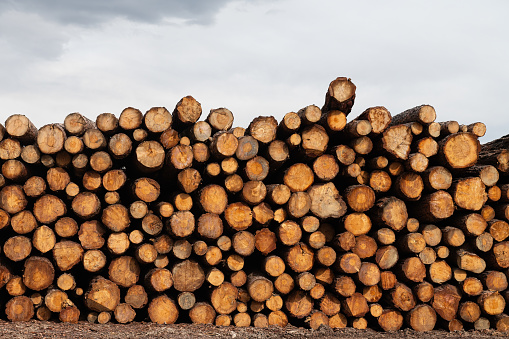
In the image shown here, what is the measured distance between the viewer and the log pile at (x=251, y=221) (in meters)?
4.95

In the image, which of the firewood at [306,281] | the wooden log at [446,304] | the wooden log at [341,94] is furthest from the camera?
the wooden log at [446,304]

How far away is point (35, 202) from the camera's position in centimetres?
499

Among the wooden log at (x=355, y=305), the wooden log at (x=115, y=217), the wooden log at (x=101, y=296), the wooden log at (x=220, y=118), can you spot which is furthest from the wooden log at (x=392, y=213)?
the wooden log at (x=101, y=296)

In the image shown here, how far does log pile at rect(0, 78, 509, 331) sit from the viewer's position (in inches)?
195

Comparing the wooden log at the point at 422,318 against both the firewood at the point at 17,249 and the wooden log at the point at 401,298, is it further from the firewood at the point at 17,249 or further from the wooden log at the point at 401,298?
the firewood at the point at 17,249

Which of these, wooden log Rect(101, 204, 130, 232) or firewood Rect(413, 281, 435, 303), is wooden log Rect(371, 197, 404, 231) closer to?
firewood Rect(413, 281, 435, 303)

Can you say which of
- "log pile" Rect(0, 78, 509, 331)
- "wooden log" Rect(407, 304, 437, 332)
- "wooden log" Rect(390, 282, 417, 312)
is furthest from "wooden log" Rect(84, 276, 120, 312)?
"wooden log" Rect(407, 304, 437, 332)

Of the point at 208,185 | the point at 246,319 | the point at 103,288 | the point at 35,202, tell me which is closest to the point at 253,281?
the point at 246,319

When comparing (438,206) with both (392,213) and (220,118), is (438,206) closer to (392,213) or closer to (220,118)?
(392,213)

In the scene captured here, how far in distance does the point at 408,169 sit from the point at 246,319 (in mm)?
2417

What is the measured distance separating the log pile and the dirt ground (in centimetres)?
15

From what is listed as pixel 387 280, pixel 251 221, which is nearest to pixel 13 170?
pixel 251 221

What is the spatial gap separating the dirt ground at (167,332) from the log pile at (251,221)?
15 centimetres

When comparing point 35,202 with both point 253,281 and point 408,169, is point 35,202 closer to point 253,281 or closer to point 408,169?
point 253,281
